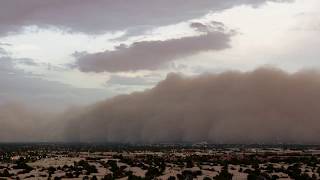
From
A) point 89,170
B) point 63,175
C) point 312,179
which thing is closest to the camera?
point 312,179

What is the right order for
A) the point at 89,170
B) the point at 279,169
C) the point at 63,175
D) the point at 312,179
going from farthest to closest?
the point at 279,169 → the point at 89,170 → the point at 63,175 → the point at 312,179

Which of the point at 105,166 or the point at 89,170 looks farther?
the point at 105,166

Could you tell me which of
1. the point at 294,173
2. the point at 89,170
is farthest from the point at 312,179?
the point at 89,170

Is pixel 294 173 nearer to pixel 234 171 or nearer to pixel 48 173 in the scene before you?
pixel 234 171

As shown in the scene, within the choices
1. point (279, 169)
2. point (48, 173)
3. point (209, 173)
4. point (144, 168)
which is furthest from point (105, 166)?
point (279, 169)

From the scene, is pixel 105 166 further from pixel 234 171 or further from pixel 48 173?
pixel 234 171

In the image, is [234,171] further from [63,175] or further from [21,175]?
[21,175]

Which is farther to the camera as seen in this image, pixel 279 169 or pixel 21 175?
pixel 279 169

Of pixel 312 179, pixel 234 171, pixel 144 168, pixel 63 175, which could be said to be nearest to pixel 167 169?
pixel 144 168

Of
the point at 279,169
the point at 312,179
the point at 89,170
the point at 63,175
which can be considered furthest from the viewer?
the point at 279,169
